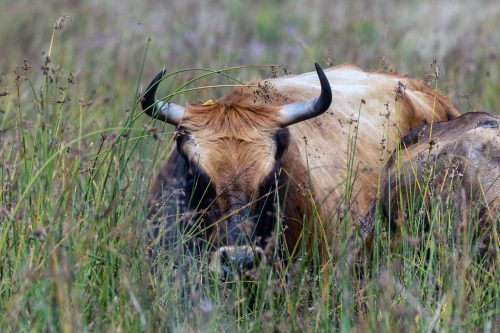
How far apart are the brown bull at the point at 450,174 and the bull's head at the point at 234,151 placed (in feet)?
1.80

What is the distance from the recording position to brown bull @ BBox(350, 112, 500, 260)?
5102mm

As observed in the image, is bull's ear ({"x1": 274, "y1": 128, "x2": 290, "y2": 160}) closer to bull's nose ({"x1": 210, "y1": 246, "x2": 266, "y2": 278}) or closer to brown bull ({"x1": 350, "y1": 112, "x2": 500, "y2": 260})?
brown bull ({"x1": 350, "y1": 112, "x2": 500, "y2": 260})

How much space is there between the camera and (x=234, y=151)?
5.60 meters

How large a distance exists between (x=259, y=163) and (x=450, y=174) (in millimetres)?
982

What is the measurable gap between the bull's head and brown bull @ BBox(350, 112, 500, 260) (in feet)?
1.80

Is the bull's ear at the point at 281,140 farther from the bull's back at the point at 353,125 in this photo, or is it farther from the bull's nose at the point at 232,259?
the bull's nose at the point at 232,259

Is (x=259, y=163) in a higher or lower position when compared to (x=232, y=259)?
higher

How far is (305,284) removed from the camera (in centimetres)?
477

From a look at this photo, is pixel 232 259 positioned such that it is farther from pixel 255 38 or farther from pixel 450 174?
pixel 255 38

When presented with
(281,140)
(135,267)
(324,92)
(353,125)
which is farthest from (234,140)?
(135,267)

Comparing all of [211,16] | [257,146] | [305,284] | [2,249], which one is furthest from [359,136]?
[211,16]

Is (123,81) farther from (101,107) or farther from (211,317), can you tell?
(211,317)

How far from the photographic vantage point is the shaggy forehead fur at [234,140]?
18.2ft

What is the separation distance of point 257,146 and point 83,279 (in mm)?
1702
